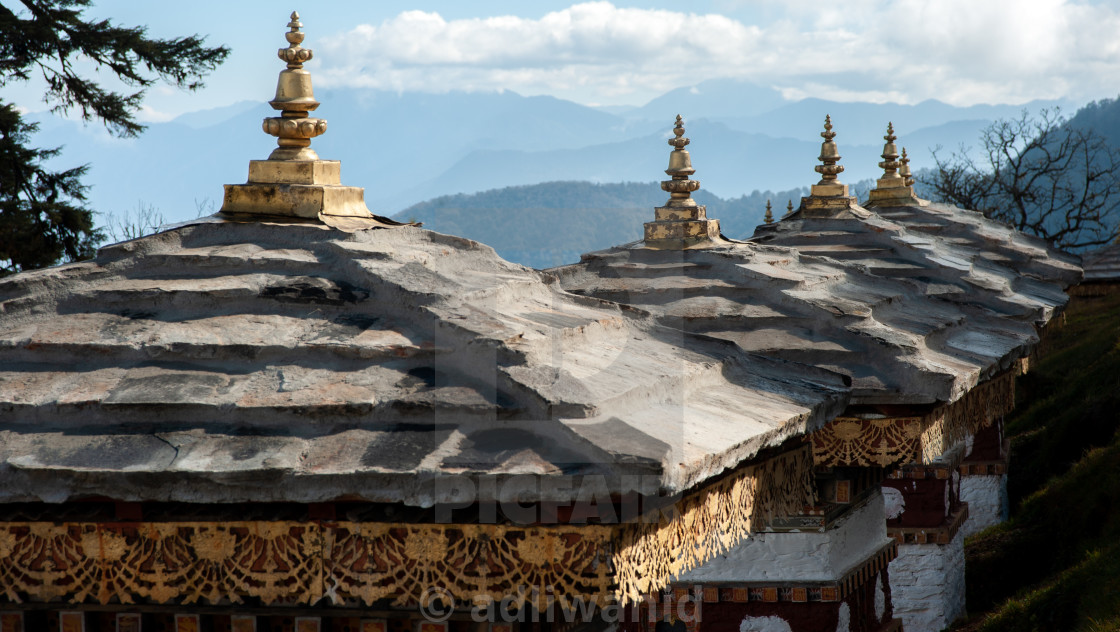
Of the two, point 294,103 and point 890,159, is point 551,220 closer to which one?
point 890,159

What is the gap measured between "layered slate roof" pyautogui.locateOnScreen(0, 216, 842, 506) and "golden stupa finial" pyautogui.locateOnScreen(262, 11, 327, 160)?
0.48m

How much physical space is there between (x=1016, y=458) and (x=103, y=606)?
60.4ft

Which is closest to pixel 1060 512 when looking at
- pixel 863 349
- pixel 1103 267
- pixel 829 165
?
pixel 829 165

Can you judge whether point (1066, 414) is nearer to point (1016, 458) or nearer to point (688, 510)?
point (1016, 458)

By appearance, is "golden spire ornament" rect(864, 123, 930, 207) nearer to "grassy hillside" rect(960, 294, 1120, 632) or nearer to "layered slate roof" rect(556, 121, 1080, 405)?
"grassy hillside" rect(960, 294, 1120, 632)

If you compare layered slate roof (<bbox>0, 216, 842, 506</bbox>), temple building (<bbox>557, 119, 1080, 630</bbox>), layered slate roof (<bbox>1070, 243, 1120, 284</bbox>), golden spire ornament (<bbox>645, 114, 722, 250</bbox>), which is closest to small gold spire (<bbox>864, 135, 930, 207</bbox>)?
temple building (<bbox>557, 119, 1080, 630</bbox>)

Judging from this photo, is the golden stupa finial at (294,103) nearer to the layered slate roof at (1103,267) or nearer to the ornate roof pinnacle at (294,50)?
the ornate roof pinnacle at (294,50)

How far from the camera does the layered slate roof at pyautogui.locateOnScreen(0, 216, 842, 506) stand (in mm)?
3348

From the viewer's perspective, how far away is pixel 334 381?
3771 mm

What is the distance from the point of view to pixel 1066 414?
1834 centimetres

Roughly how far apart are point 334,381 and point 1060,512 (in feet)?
42.4

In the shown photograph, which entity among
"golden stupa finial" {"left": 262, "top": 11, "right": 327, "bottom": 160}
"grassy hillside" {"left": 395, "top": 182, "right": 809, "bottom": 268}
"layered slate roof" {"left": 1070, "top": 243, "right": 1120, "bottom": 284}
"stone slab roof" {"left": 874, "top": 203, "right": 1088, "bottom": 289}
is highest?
"golden stupa finial" {"left": 262, "top": 11, "right": 327, "bottom": 160}

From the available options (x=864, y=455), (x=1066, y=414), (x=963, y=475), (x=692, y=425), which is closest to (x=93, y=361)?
(x=692, y=425)

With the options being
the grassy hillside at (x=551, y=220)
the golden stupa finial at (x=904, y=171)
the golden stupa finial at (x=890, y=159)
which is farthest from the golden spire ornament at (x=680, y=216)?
the grassy hillside at (x=551, y=220)
